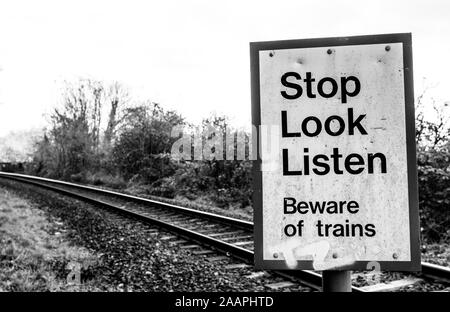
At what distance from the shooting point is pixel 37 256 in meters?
6.57

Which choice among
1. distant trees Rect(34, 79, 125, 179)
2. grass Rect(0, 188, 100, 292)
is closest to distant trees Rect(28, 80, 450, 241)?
distant trees Rect(34, 79, 125, 179)

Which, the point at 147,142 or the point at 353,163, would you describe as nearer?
the point at 353,163

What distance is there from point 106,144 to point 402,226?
92.7 feet

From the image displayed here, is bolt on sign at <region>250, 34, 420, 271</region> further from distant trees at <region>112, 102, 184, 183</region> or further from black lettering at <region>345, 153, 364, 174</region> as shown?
distant trees at <region>112, 102, 184, 183</region>

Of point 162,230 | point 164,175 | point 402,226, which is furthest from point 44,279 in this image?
point 164,175

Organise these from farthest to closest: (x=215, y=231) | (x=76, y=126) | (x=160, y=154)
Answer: (x=76, y=126), (x=160, y=154), (x=215, y=231)

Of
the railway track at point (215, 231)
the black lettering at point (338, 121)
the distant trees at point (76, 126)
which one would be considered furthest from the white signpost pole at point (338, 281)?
the distant trees at point (76, 126)

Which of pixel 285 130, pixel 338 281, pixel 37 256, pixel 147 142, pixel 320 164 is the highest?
pixel 147 142

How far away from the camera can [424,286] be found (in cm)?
479

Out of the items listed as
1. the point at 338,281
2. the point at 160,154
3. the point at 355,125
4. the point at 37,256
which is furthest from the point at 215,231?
the point at 160,154

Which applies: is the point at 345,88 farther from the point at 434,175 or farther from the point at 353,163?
the point at 434,175

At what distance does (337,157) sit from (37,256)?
6466 millimetres

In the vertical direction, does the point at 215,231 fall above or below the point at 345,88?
below

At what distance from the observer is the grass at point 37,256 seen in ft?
16.8
